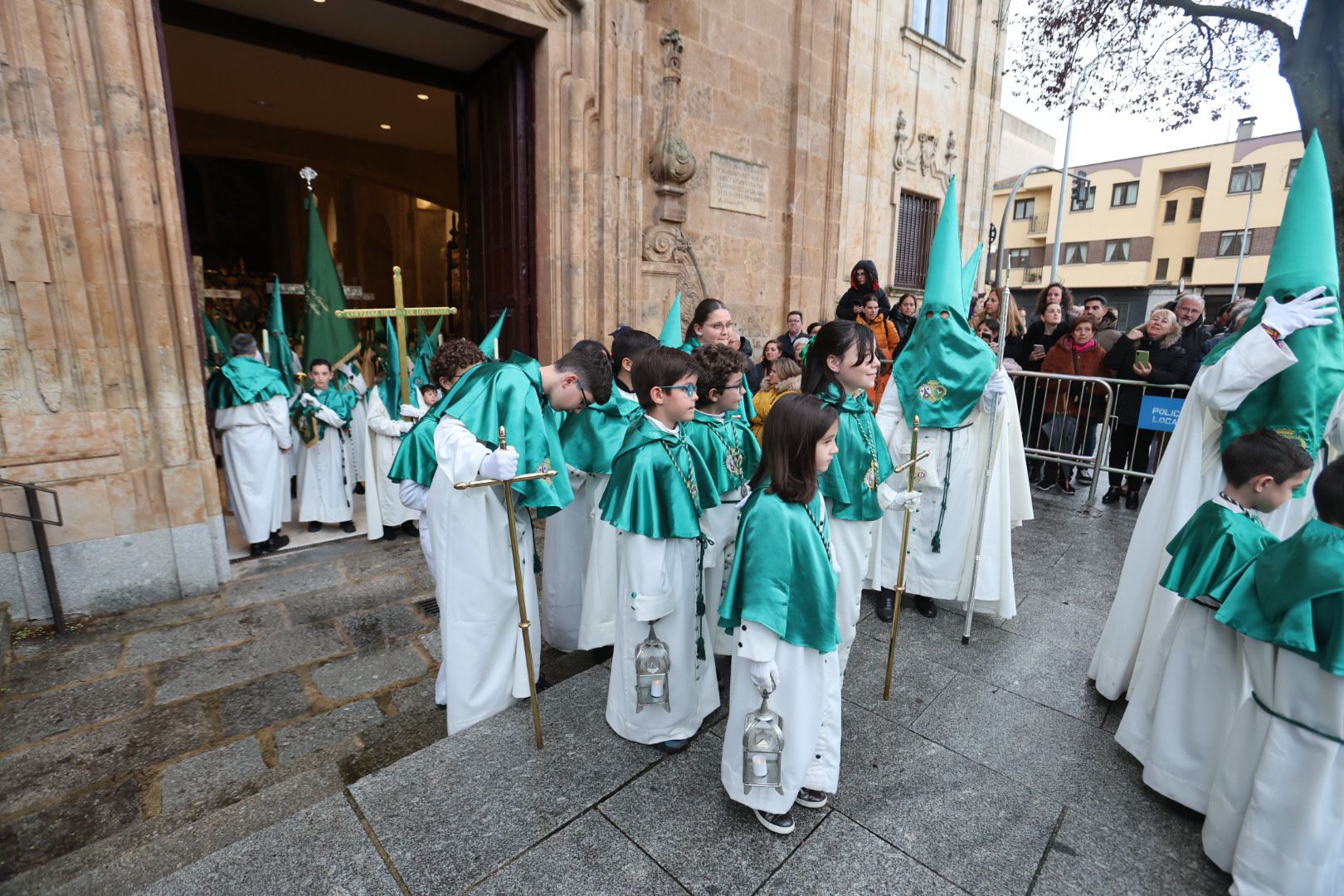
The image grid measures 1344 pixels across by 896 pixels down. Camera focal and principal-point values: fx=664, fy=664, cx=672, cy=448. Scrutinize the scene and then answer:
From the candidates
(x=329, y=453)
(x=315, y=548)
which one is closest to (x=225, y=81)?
(x=329, y=453)

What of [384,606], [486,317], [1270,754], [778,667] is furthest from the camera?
[486,317]

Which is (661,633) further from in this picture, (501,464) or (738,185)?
(738,185)

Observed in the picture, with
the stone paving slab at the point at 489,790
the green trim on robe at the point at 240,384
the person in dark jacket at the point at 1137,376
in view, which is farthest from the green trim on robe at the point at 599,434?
the person in dark jacket at the point at 1137,376

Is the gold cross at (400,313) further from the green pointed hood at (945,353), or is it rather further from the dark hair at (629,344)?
the green pointed hood at (945,353)

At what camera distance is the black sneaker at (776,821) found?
7.63 ft

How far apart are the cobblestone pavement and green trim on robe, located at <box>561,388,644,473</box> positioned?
117 cm

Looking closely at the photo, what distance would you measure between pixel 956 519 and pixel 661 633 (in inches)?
93.3

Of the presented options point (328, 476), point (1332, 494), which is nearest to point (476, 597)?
point (1332, 494)

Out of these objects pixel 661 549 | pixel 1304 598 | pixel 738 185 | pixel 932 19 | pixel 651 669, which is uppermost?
pixel 932 19

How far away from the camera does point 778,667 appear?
2.24 metres

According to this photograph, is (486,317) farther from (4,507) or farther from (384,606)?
(4,507)

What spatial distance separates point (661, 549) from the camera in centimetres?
268

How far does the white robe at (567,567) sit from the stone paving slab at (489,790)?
0.99 m

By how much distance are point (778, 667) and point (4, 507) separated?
16.2ft
